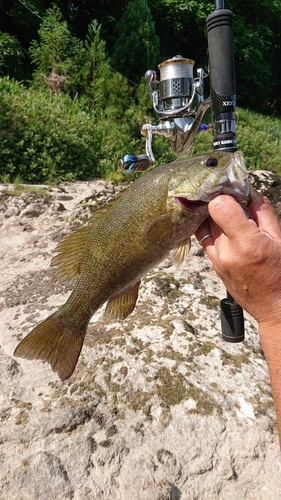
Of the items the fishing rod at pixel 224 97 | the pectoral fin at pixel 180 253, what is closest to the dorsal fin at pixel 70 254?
the pectoral fin at pixel 180 253

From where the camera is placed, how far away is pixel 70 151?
22.8ft

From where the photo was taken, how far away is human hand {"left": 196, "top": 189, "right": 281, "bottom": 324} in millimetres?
1427

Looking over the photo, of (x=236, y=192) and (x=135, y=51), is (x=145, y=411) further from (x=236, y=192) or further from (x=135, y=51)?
(x=135, y=51)

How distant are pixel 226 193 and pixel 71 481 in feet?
5.14

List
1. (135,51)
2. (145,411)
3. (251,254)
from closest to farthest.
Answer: (251,254) → (145,411) → (135,51)

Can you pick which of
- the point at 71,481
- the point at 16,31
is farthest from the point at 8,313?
the point at 16,31

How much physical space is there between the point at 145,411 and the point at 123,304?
0.70 m

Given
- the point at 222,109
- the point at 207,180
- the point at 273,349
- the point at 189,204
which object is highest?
the point at 222,109

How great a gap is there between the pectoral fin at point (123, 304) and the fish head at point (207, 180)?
0.53 m

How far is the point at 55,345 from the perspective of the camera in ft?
6.13

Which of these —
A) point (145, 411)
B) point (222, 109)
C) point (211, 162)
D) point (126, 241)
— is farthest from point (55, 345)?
point (222, 109)

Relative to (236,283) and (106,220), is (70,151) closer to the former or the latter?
(106,220)

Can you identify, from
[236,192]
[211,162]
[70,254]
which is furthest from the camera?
[70,254]

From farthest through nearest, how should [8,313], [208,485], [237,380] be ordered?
1. [8,313]
2. [237,380]
3. [208,485]
